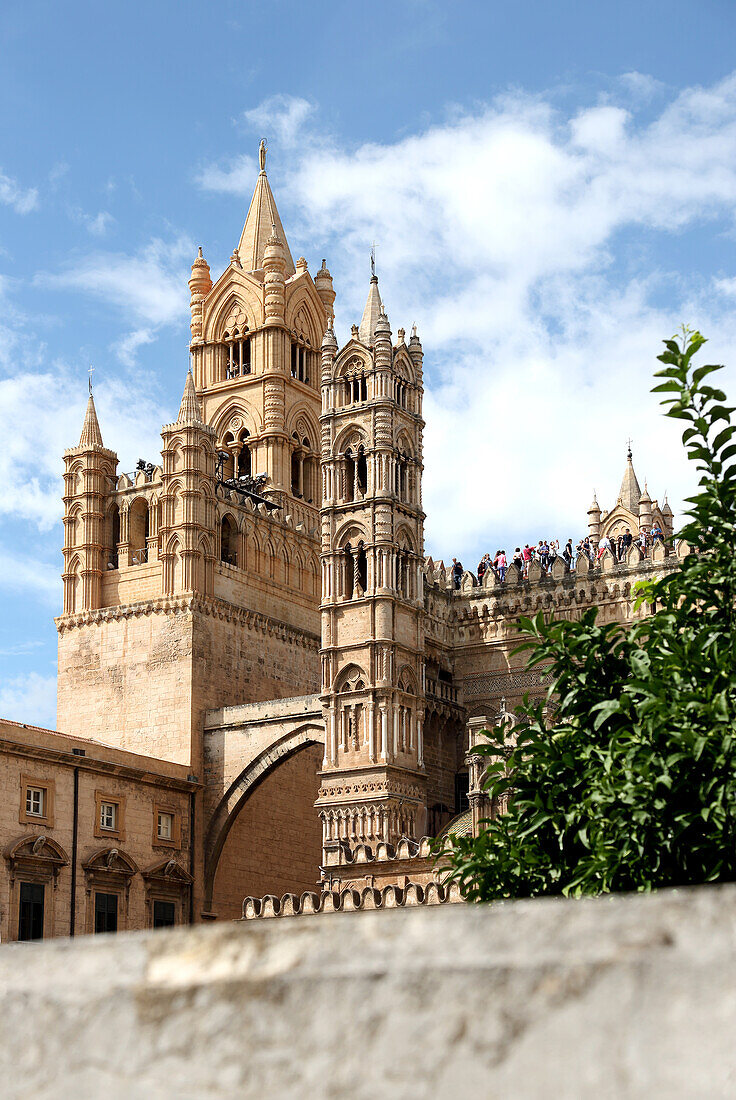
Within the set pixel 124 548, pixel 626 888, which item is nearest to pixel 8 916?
pixel 124 548

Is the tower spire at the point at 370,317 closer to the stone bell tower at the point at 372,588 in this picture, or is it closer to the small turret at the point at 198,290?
the stone bell tower at the point at 372,588

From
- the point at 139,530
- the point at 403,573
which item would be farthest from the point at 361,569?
the point at 139,530

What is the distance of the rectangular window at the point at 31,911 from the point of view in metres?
33.7

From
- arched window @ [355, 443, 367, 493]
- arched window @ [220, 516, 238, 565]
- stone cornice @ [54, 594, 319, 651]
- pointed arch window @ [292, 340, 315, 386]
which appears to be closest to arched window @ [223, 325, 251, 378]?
pointed arch window @ [292, 340, 315, 386]

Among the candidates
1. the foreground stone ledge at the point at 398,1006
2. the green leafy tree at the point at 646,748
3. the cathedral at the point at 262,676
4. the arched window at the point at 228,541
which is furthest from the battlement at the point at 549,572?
the foreground stone ledge at the point at 398,1006

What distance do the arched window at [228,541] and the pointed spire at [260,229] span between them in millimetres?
15049

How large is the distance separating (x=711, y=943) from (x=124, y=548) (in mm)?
41752

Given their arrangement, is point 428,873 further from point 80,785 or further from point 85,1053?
point 85,1053

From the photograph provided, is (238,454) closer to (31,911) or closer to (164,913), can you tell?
(164,913)

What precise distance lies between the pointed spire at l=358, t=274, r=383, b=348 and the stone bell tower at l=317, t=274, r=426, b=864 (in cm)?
4

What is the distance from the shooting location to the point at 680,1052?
199 cm

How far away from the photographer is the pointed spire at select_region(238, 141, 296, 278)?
55.4 m

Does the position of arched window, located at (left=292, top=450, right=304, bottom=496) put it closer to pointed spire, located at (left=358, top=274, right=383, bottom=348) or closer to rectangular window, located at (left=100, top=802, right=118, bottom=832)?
pointed spire, located at (left=358, top=274, right=383, bottom=348)

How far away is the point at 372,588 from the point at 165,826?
30.5 feet
